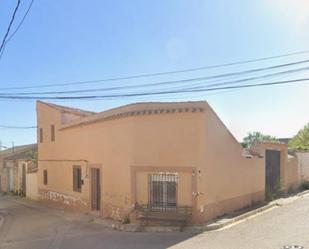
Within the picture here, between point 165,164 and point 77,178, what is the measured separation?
24.3 feet

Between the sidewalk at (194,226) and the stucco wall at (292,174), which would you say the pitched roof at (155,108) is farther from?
the stucco wall at (292,174)

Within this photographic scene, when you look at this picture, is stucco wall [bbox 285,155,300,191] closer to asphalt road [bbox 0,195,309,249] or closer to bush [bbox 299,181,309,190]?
bush [bbox 299,181,309,190]

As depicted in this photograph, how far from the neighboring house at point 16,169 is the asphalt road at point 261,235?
18590 millimetres

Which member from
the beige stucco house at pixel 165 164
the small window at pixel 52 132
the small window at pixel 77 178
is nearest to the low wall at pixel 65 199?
the small window at pixel 77 178

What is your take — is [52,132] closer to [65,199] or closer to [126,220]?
[65,199]

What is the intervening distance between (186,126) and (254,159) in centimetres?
549

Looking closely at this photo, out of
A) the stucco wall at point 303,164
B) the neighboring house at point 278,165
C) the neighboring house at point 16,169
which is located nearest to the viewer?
the neighboring house at point 278,165

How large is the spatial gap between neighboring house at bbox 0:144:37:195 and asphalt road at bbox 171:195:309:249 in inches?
732

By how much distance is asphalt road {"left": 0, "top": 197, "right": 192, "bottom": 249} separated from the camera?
12.9 meters

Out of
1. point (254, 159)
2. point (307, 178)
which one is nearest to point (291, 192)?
point (307, 178)

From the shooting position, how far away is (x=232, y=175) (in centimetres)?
1717

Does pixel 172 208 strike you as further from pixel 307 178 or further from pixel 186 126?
pixel 307 178

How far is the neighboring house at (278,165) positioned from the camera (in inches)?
838

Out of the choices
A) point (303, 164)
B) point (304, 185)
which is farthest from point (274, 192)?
point (303, 164)
